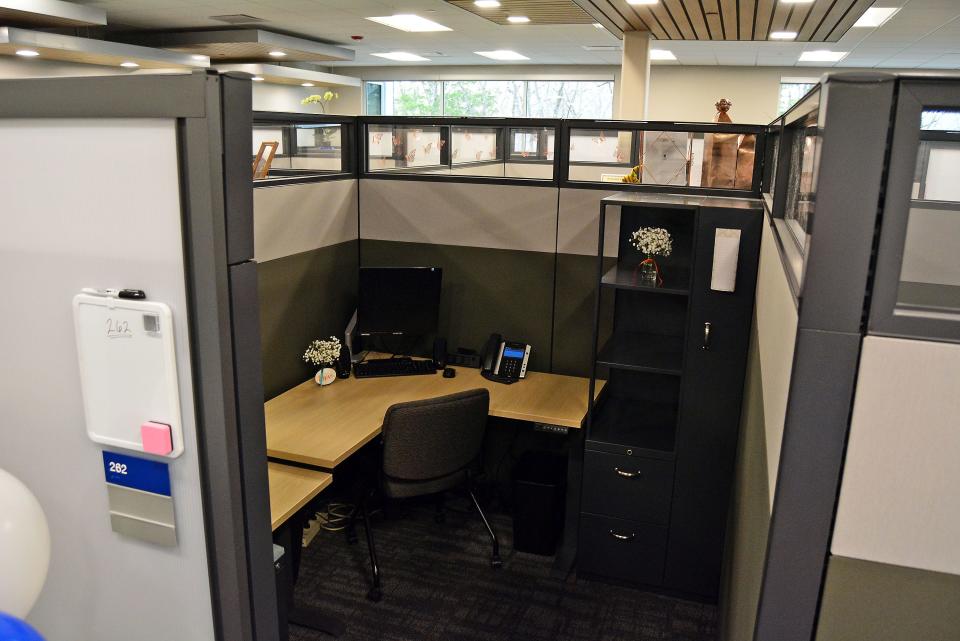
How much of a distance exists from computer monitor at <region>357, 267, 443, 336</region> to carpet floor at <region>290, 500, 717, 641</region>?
898mm

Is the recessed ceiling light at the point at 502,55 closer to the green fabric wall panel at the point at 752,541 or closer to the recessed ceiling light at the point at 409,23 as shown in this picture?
the recessed ceiling light at the point at 409,23

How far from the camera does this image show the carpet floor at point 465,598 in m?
2.73

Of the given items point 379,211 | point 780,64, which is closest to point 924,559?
point 379,211

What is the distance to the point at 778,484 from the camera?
1.13 m

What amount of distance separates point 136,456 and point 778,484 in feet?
3.77

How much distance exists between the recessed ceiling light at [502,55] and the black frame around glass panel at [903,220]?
9.75 metres

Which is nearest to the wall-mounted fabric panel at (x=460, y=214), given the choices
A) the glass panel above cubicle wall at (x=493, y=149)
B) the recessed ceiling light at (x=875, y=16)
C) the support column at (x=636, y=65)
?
the glass panel above cubicle wall at (x=493, y=149)

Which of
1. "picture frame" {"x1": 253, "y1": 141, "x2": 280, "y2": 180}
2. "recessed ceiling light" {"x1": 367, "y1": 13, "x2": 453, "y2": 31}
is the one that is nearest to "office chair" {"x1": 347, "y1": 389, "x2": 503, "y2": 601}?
"picture frame" {"x1": 253, "y1": 141, "x2": 280, "y2": 180}

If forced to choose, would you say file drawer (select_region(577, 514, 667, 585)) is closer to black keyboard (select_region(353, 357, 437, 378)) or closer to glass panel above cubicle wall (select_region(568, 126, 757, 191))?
black keyboard (select_region(353, 357, 437, 378))

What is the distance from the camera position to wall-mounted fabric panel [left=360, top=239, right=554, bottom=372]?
3.40 metres

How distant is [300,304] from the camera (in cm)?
318

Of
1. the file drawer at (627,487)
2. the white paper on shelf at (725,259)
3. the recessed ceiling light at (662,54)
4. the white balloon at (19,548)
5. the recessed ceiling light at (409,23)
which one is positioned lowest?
the file drawer at (627,487)

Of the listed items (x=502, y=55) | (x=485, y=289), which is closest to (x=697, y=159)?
(x=485, y=289)

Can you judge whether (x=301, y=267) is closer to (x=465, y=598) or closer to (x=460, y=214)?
(x=460, y=214)
